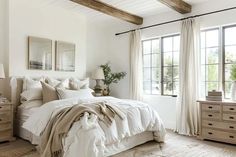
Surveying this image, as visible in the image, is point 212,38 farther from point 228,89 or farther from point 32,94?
point 32,94

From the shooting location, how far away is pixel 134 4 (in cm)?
470

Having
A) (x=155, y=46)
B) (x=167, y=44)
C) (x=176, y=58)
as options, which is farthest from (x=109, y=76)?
(x=176, y=58)

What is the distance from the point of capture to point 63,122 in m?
2.83

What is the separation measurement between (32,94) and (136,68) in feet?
8.64

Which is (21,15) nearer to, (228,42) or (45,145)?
(45,145)

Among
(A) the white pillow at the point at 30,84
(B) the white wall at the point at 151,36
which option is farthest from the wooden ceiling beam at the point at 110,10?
(A) the white pillow at the point at 30,84

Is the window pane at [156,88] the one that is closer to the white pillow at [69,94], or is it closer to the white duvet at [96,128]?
the white duvet at [96,128]

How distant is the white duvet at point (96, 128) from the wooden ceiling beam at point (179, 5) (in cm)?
204

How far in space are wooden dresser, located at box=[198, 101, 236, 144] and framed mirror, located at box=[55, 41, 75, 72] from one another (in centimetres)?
314

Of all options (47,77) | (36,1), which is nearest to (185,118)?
(47,77)

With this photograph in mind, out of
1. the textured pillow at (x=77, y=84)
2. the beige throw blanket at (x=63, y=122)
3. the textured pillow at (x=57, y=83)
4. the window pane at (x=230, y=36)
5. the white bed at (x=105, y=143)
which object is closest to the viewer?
the beige throw blanket at (x=63, y=122)

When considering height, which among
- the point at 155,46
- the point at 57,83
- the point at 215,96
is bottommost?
the point at 215,96

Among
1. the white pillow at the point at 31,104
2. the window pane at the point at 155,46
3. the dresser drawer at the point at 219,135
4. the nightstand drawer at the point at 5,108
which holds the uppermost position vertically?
the window pane at the point at 155,46

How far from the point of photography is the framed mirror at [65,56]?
5.10 meters
